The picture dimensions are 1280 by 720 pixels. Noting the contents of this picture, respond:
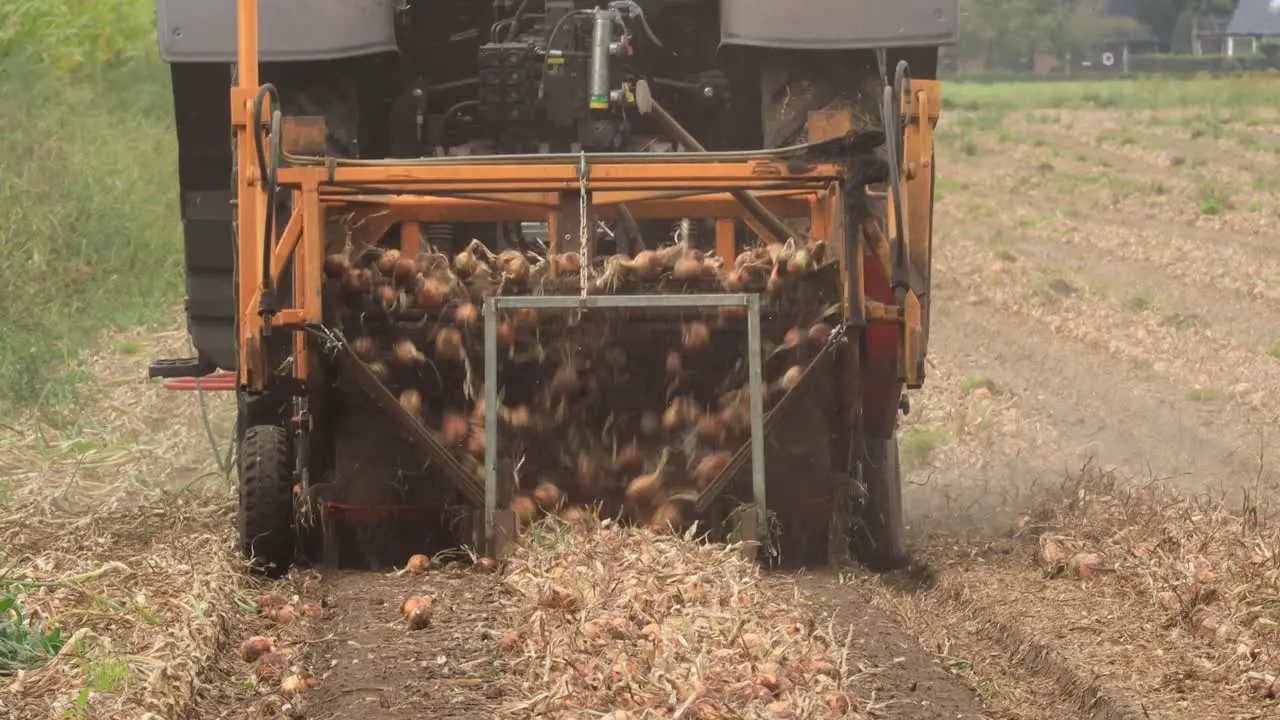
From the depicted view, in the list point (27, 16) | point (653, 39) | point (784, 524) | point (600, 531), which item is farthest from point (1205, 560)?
point (27, 16)

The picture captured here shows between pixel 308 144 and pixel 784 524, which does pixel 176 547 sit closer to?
pixel 308 144

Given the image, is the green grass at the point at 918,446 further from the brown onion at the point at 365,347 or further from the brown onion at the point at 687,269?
the brown onion at the point at 365,347

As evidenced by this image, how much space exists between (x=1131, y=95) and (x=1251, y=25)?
2764cm

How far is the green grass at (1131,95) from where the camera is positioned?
1459 inches

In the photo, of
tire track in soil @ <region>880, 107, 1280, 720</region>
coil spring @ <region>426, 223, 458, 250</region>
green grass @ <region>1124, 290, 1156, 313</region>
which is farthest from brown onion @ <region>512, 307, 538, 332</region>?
green grass @ <region>1124, 290, 1156, 313</region>

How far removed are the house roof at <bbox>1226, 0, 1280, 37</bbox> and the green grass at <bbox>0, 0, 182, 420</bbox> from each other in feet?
165

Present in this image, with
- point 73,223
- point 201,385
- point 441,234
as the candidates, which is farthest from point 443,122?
point 73,223

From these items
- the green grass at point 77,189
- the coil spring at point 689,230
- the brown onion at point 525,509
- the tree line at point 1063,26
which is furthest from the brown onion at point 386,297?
the tree line at point 1063,26

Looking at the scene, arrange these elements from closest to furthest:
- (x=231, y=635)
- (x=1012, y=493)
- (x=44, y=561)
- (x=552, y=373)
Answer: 1. (x=231, y=635)
2. (x=44, y=561)
3. (x=552, y=373)
4. (x=1012, y=493)

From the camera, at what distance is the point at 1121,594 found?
586cm

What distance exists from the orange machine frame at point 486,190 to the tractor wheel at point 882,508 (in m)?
0.84

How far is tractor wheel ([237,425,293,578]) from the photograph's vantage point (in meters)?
6.11

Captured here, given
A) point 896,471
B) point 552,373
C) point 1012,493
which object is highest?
point 552,373

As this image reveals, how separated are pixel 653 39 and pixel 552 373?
1616mm
